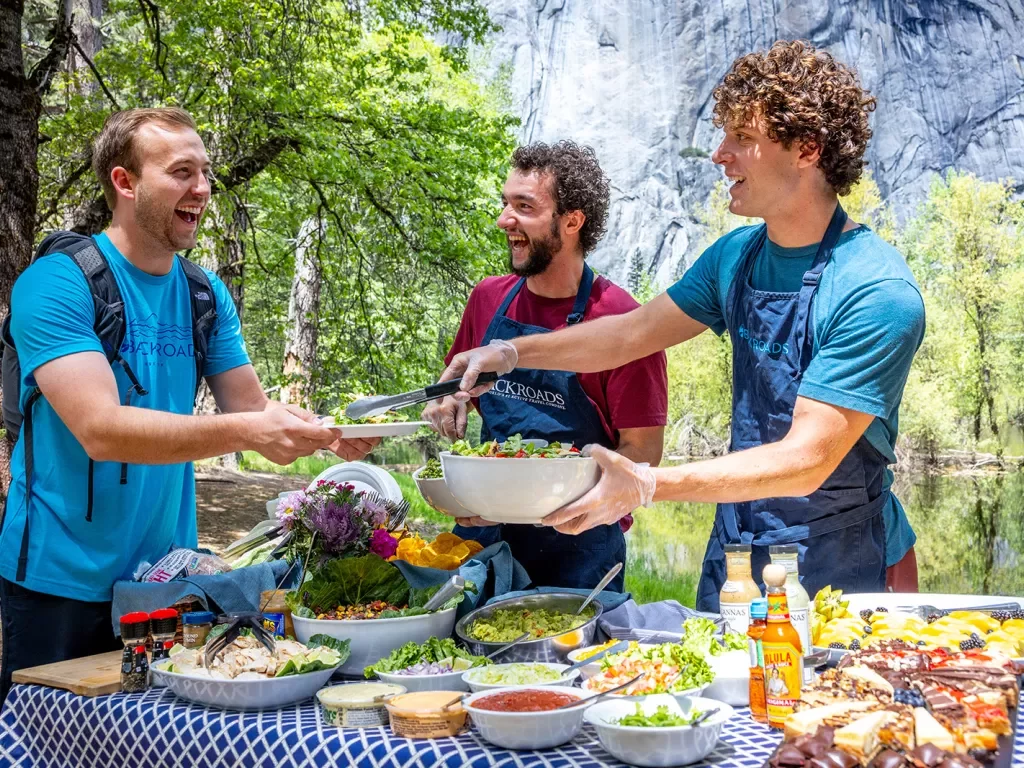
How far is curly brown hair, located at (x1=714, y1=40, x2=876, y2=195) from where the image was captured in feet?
8.07

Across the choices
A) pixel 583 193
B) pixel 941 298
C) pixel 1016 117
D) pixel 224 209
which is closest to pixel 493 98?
pixel 941 298

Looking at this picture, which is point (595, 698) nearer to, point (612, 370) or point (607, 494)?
point (607, 494)

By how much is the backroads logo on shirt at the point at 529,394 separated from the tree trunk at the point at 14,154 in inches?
142

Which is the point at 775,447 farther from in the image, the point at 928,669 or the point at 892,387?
the point at 928,669

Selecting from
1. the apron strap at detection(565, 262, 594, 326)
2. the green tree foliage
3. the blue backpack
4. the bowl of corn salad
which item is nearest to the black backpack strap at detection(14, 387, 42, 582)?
the blue backpack

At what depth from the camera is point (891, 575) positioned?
9.67 feet

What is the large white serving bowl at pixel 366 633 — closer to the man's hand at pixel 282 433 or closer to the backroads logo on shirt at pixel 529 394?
the man's hand at pixel 282 433

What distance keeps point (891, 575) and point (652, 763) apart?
169cm

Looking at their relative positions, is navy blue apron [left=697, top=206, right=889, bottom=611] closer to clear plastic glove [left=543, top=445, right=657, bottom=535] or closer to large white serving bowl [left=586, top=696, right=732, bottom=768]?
clear plastic glove [left=543, top=445, right=657, bottom=535]

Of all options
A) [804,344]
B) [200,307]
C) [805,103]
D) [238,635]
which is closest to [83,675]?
[238,635]

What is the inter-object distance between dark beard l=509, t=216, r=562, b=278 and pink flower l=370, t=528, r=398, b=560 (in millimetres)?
1230

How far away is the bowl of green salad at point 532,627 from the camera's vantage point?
84.3 inches

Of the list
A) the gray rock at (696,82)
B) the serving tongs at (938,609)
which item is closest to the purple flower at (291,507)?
the serving tongs at (938,609)

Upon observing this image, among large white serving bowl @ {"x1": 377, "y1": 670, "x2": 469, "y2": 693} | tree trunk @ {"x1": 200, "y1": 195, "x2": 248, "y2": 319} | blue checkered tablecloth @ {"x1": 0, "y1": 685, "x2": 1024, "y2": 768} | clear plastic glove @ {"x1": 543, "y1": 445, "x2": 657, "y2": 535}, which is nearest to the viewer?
blue checkered tablecloth @ {"x1": 0, "y1": 685, "x2": 1024, "y2": 768}
